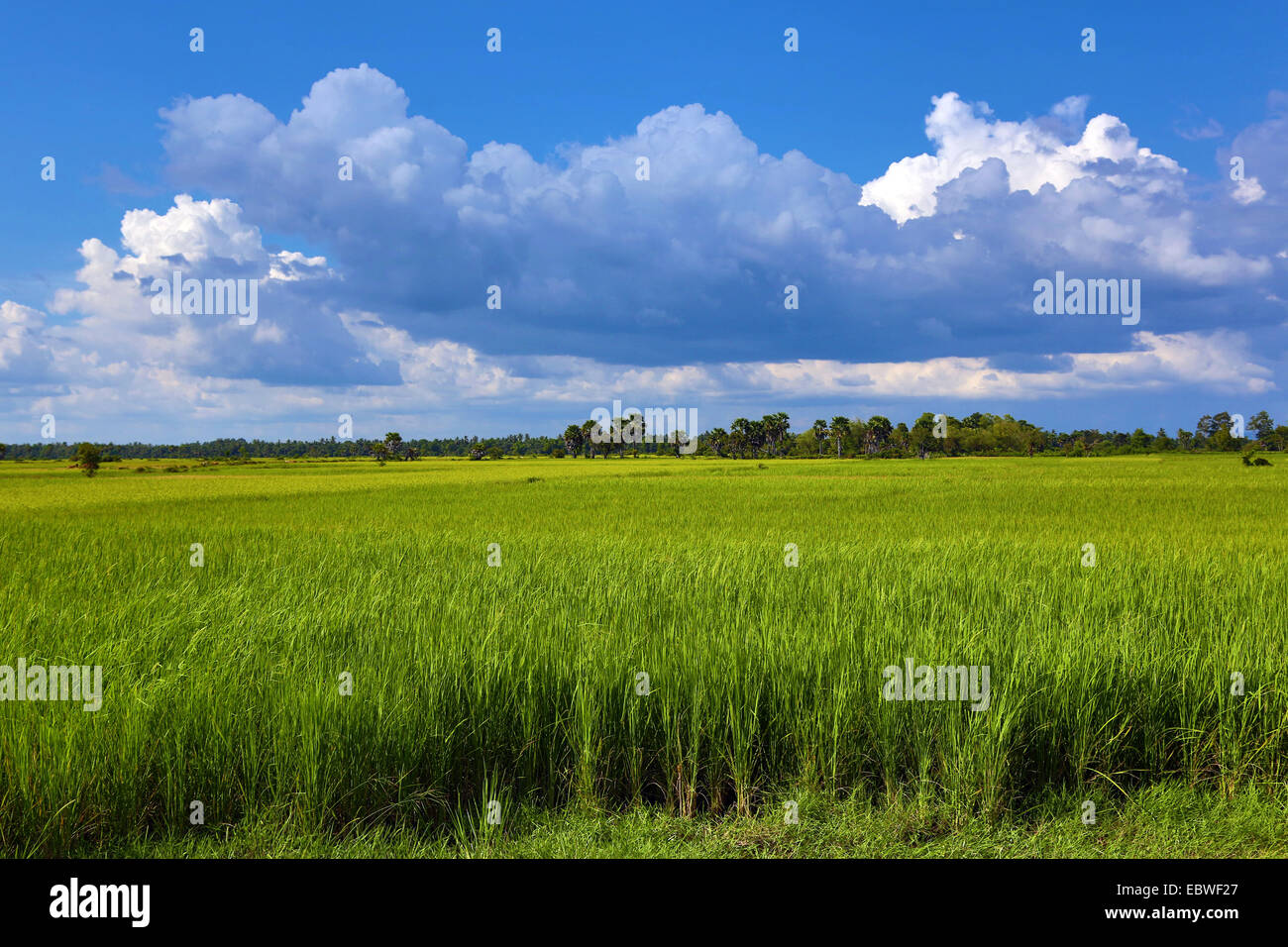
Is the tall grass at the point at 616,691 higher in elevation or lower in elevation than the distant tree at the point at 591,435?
lower

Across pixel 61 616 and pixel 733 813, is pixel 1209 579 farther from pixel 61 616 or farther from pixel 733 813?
pixel 61 616

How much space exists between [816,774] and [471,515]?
15644 millimetres

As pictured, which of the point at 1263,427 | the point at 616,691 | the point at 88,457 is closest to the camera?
the point at 616,691

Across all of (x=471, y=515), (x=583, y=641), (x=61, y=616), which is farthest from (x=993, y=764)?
(x=471, y=515)

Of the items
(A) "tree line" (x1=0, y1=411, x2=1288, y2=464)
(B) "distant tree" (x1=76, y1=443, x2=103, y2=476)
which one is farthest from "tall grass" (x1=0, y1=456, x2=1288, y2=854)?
(A) "tree line" (x1=0, y1=411, x2=1288, y2=464)

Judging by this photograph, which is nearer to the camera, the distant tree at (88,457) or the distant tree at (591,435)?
the distant tree at (88,457)

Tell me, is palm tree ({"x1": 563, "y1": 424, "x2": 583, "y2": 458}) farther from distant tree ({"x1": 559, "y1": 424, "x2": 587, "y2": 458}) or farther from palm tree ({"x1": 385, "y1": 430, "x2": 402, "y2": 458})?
palm tree ({"x1": 385, "y1": 430, "x2": 402, "y2": 458})

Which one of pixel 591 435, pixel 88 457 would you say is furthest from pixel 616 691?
pixel 591 435

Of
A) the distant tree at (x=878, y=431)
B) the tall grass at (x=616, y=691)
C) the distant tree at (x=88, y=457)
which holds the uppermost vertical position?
the distant tree at (x=878, y=431)

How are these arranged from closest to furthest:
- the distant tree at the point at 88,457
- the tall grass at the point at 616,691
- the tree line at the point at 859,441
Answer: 1. the tall grass at the point at 616,691
2. the distant tree at the point at 88,457
3. the tree line at the point at 859,441

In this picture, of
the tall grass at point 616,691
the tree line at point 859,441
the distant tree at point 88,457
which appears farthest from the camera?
the tree line at point 859,441

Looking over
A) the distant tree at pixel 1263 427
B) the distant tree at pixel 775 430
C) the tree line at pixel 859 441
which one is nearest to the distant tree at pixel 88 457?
the tree line at pixel 859 441

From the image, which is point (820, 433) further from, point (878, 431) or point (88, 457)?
point (88, 457)

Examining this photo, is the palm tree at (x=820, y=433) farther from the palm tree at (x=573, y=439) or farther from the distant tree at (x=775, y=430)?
the palm tree at (x=573, y=439)
